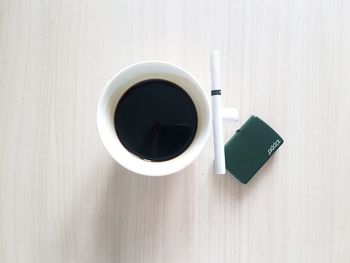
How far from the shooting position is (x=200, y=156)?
1.59 ft

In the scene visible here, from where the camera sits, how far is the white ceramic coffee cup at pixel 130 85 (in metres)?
0.40

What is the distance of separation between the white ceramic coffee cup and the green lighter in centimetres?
7

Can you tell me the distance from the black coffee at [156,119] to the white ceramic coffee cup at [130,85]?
1cm

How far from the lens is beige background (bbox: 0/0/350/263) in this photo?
0.48 meters

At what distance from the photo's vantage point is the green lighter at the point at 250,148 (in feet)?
1.57

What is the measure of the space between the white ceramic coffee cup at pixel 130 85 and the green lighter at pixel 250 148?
71 mm

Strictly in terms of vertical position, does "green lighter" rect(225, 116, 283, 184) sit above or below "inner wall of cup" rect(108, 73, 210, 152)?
below

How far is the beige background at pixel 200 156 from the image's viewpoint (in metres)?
0.48

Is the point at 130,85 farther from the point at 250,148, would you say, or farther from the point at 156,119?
the point at 250,148

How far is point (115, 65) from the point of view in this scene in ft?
1.60

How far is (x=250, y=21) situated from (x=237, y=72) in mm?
66

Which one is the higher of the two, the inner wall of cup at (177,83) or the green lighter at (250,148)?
the inner wall of cup at (177,83)

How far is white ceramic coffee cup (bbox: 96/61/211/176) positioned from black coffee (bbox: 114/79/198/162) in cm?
1

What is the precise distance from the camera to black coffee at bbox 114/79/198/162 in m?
0.44
